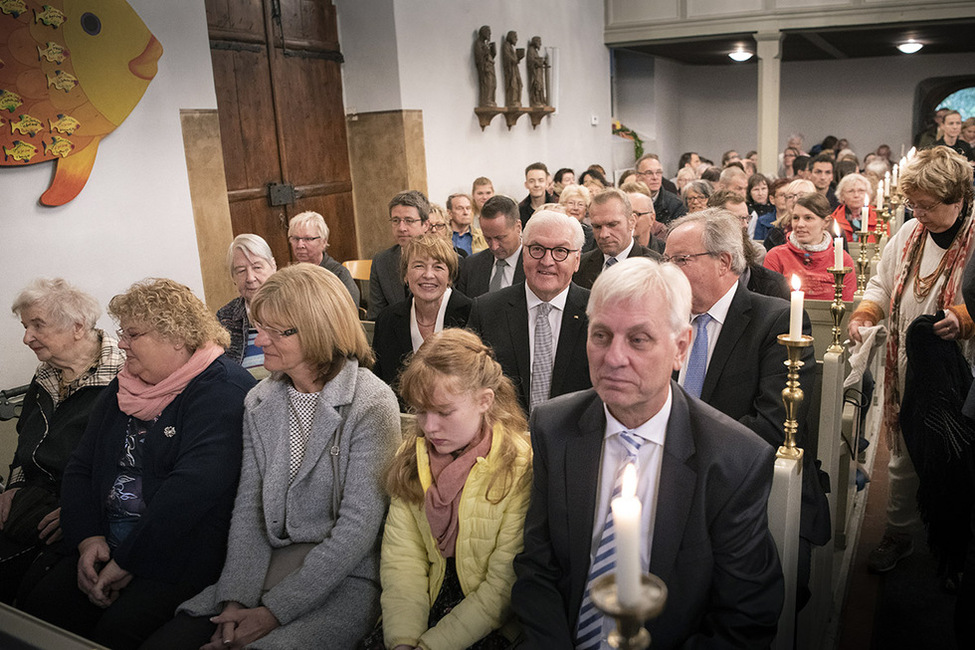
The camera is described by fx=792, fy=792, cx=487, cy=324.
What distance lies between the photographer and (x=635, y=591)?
3.09 ft

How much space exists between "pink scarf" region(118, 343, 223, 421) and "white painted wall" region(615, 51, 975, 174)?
13171mm

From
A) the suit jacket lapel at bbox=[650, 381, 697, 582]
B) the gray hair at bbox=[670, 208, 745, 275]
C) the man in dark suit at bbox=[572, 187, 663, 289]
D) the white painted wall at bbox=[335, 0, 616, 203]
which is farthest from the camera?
the white painted wall at bbox=[335, 0, 616, 203]

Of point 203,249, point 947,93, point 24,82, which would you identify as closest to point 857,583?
point 203,249

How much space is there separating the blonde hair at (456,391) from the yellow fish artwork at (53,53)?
135 inches

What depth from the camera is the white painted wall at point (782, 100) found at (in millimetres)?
14555

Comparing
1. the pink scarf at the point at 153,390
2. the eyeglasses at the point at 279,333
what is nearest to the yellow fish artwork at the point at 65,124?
the pink scarf at the point at 153,390

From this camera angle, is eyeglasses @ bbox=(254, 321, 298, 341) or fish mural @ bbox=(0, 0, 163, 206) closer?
eyeglasses @ bbox=(254, 321, 298, 341)

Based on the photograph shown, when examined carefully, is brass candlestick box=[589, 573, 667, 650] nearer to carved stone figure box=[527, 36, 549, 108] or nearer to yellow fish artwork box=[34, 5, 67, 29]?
yellow fish artwork box=[34, 5, 67, 29]

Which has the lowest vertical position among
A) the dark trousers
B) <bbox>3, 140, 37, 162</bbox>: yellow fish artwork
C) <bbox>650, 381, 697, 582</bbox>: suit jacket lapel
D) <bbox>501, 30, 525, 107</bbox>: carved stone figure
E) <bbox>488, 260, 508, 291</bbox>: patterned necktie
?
the dark trousers

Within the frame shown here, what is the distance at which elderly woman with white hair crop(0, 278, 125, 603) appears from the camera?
111 inches

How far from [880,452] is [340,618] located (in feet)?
11.8

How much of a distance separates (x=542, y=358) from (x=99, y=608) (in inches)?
65.0

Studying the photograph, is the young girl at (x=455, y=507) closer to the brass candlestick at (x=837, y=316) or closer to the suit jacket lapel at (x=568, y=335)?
the suit jacket lapel at (x=568, y=335)

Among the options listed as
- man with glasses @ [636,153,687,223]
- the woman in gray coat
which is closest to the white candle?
the woman in gray coat
